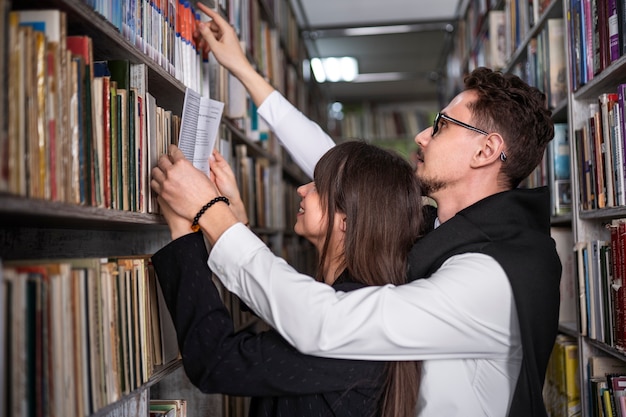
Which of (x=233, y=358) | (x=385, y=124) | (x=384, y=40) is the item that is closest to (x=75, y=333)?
(x=233, y=358)

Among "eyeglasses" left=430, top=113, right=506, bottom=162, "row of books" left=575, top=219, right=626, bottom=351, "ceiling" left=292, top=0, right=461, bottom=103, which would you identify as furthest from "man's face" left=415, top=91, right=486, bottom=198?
"ceiling" left=292, top=0, right=461, bottom=103

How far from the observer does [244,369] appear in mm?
1161

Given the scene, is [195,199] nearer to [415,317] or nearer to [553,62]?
[415,317]

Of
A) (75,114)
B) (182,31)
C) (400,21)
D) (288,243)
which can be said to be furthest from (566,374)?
(400,21)

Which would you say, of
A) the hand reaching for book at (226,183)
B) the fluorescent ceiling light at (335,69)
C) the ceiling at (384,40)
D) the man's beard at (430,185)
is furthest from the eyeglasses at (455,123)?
the fluorescent ceiling light at (335,69)

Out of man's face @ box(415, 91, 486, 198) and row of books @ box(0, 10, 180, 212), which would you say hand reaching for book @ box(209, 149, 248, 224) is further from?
man's face @ box(415, 91, 486, 198)

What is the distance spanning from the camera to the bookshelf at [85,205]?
2.69 feet

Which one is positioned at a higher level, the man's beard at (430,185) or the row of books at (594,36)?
the row of books at (594,36)

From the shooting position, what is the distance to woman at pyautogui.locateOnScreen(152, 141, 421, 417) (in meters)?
1.17

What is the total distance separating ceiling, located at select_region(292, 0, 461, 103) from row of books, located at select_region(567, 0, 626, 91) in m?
2.55

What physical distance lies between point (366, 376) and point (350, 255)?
0.27 metres

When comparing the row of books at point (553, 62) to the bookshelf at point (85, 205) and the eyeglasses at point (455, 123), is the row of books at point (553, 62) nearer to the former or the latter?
the eyeglasses at point (455, 123)

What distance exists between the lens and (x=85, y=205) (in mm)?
1011

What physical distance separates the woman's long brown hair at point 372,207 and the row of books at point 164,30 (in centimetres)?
45
